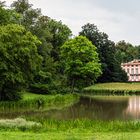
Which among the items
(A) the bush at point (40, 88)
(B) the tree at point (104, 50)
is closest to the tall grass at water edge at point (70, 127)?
(A) the bush at point (40, 88)

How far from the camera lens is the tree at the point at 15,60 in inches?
1454

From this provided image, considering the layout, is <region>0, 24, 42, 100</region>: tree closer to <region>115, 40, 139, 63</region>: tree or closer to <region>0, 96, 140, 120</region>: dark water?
<region>0, 96, 140, 120</region>: dark water

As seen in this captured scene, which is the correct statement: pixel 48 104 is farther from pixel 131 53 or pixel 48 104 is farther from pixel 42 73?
pixel 131 53

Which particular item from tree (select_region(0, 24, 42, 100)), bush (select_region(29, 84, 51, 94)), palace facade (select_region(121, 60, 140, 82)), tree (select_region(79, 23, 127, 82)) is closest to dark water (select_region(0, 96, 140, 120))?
tree (select_region(0, 24, 42, 100))

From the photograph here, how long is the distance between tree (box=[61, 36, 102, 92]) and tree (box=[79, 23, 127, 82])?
21159 mm

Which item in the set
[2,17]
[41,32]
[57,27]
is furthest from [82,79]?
[2,17]

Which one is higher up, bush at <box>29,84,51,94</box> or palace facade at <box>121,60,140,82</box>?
palace facade at <box>121,60,140,82</box>

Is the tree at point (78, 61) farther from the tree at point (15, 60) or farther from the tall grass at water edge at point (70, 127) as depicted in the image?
the tall grass at water edge at point (70, 127)

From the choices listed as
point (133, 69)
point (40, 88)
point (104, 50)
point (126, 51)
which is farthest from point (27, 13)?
point (126, 51)

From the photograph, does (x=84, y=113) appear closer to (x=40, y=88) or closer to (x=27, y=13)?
(x=40, y=88)

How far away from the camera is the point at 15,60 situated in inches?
1497

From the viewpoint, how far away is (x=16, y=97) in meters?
40.2

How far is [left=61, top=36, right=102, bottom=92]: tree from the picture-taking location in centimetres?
6738

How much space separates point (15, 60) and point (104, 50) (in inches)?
2189
